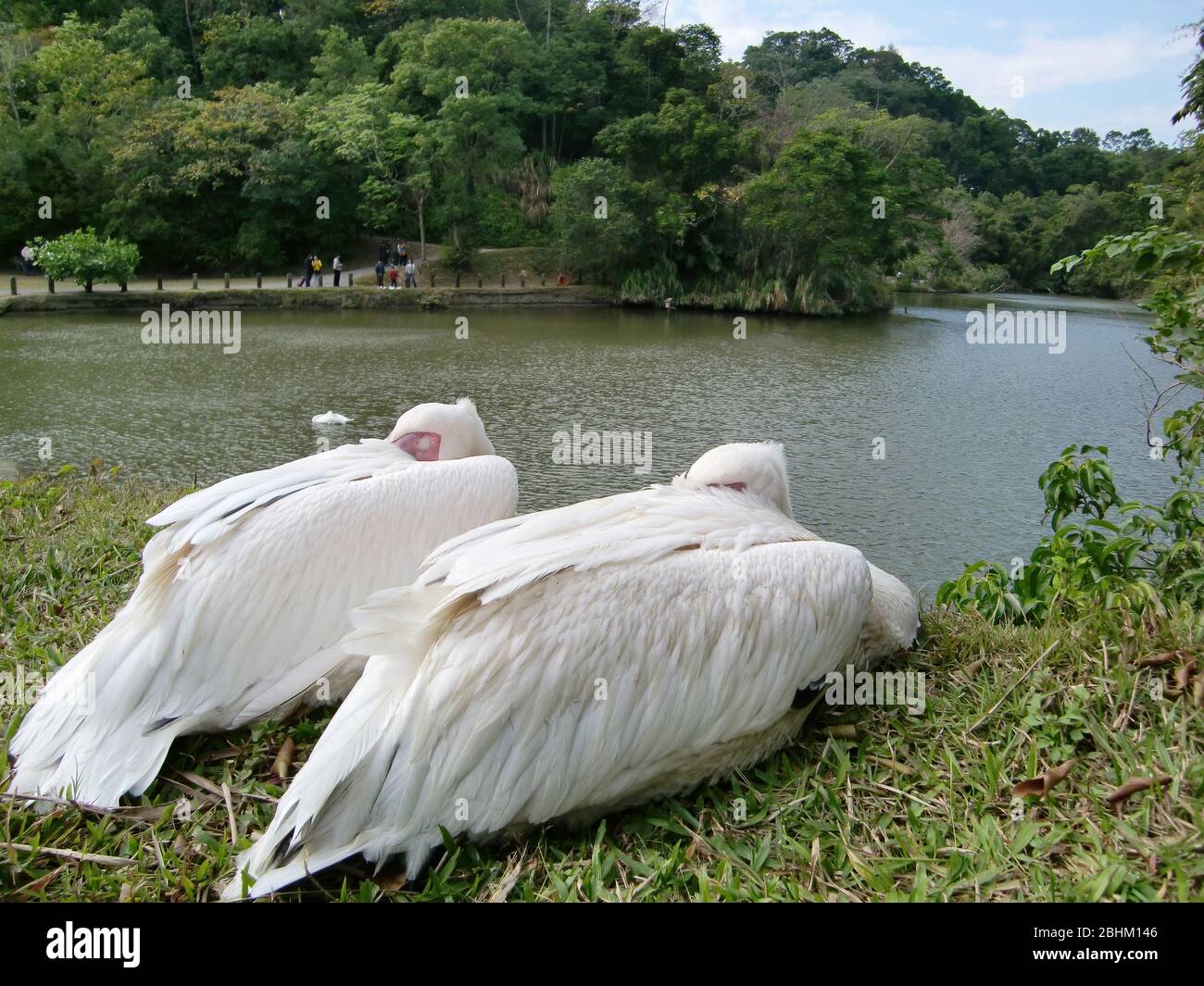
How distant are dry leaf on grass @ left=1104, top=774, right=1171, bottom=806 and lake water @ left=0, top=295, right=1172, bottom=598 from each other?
429 cm

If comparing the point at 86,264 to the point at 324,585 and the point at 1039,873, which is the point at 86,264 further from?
the point at 1039,873

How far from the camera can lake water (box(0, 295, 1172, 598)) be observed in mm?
9516

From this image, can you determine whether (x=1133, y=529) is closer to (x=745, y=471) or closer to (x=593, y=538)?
(x=745, y=471)

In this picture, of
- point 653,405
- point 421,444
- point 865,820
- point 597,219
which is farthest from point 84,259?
point 865,820

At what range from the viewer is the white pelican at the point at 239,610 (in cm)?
246

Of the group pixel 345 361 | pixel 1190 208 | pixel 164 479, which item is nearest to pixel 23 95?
pixel 345 361

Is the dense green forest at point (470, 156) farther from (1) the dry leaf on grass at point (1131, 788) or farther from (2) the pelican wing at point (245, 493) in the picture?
(1) the dry leaf on grass at point (1131, 788)

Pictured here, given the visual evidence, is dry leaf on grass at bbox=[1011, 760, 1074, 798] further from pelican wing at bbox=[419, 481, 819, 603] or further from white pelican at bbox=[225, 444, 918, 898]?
pelican wing at bbox=[419, 481, 819, 603]

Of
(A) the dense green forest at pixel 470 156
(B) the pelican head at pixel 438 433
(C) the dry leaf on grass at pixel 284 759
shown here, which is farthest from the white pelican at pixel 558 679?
(A) the dense green forest at pixel 470 156

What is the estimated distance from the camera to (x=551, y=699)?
2.17m

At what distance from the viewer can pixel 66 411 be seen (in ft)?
40.9

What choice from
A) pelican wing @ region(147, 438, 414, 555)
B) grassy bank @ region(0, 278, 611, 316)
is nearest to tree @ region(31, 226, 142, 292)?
grassy bank @ region(0, 278, 611, 316)

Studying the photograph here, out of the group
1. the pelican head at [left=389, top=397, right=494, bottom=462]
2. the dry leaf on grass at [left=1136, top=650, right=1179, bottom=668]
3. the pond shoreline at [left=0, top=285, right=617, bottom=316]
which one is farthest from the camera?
the pond shoreline at [left=0, top=285, right=617, bottom=316]

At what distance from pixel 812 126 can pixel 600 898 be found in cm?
3628
